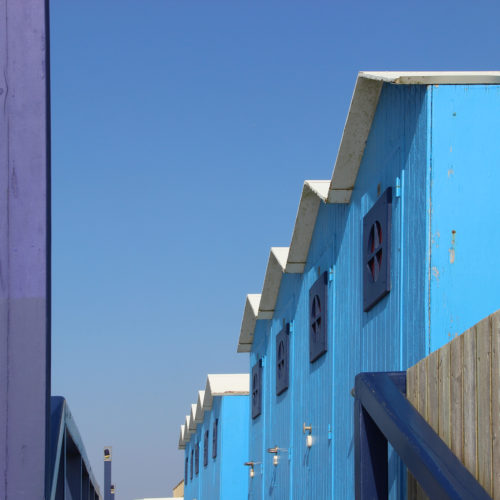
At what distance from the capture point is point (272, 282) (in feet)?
46.6

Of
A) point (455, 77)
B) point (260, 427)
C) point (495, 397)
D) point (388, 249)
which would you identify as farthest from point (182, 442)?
point (495, 397)

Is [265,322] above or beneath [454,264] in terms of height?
above

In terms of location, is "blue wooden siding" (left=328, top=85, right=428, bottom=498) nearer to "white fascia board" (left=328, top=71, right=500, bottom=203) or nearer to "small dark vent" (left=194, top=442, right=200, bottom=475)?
"white fascia board" (left=328, top=71, right=500, bottom=203)

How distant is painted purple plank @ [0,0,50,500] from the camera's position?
273 cm

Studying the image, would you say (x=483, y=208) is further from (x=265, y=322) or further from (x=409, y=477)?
(x=265, y=322)

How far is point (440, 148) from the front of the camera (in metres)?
6.27

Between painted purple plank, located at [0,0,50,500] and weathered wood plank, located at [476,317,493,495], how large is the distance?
1.81 meters

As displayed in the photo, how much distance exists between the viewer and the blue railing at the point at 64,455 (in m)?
3.43

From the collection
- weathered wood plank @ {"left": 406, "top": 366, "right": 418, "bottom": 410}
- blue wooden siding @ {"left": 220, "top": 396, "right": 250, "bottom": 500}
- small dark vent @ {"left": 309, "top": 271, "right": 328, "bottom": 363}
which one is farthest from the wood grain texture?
blue wooden siding @ {"left": 220, "top": 396, "right": 250, "bottom": 500}

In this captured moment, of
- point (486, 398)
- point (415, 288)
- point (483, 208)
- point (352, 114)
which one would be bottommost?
point (486, 398)

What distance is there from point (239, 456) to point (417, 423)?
16783mm

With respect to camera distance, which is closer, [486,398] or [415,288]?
[486,398]

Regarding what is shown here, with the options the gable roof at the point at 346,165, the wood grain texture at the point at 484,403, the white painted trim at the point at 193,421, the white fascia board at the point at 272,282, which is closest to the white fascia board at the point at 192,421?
the white painted trim at the point at 193,421

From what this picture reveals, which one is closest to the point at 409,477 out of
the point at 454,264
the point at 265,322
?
the point at 454,264
